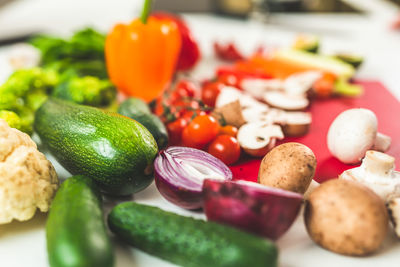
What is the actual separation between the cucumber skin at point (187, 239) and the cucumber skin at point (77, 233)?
0.08 metres

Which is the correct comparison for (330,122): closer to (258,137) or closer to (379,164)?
(258,137)

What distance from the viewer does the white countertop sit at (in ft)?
3.30

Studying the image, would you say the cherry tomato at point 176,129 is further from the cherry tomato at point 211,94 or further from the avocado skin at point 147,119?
the cherry tomato at point 211,94

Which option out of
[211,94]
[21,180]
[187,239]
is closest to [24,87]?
[21,180]

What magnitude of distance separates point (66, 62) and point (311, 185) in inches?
55.7

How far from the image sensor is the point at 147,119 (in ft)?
4.65

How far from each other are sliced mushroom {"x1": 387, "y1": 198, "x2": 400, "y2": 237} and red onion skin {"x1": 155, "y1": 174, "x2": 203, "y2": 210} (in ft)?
1.64

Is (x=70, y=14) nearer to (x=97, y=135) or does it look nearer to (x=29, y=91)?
(x=29, y=91)

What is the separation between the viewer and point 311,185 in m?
1.29

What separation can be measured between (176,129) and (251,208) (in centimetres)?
65

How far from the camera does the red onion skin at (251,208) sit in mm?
951

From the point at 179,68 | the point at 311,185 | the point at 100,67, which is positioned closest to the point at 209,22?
the point at 179,68

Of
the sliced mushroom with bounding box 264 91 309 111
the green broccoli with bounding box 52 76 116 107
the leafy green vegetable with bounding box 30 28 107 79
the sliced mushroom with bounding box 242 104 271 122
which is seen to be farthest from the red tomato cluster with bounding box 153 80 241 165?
the leafy green vegetable with bounding box 30 28 107 79

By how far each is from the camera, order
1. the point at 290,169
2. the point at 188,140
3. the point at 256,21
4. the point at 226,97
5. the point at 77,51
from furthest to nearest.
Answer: the point at 256,21
the point at 77,51
the point at 226,97
the point at 188,140
the point at 290,169
